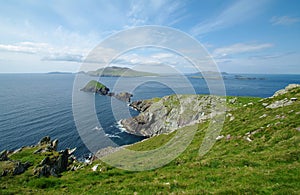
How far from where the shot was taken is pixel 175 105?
84000 mm

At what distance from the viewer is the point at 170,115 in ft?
262

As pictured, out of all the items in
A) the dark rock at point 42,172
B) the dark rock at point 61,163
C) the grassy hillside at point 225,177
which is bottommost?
the dark rock at point 61,163

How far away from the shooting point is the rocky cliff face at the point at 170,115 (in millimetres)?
72938

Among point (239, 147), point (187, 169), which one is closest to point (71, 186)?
point (187, 169)

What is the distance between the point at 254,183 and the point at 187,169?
4781mm

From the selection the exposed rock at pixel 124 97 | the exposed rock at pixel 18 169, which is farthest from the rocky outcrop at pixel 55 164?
the exposed rock at pixel 124 97

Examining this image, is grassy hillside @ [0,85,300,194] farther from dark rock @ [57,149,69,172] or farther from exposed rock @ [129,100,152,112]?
exposed rock @ [129,100,152,112]

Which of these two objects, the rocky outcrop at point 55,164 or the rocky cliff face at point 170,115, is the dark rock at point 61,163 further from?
the rocky cliff face at point 170,115

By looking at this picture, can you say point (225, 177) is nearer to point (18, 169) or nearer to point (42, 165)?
point (18, 169)

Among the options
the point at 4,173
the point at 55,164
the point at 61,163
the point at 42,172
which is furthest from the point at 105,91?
the point at 4,173

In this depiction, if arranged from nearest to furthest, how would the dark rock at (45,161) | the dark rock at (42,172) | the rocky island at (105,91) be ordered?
the dark rock at (42,172) < the dark rock at (45,161) < the rocky island at (105,91)

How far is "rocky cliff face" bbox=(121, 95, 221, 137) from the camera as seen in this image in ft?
239

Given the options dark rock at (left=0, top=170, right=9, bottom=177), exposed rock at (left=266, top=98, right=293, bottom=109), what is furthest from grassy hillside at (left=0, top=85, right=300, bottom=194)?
exposed rock at (left=266, top=98, right=293, bottom=109)

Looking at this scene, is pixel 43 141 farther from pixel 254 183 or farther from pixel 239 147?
pixel 254 183
